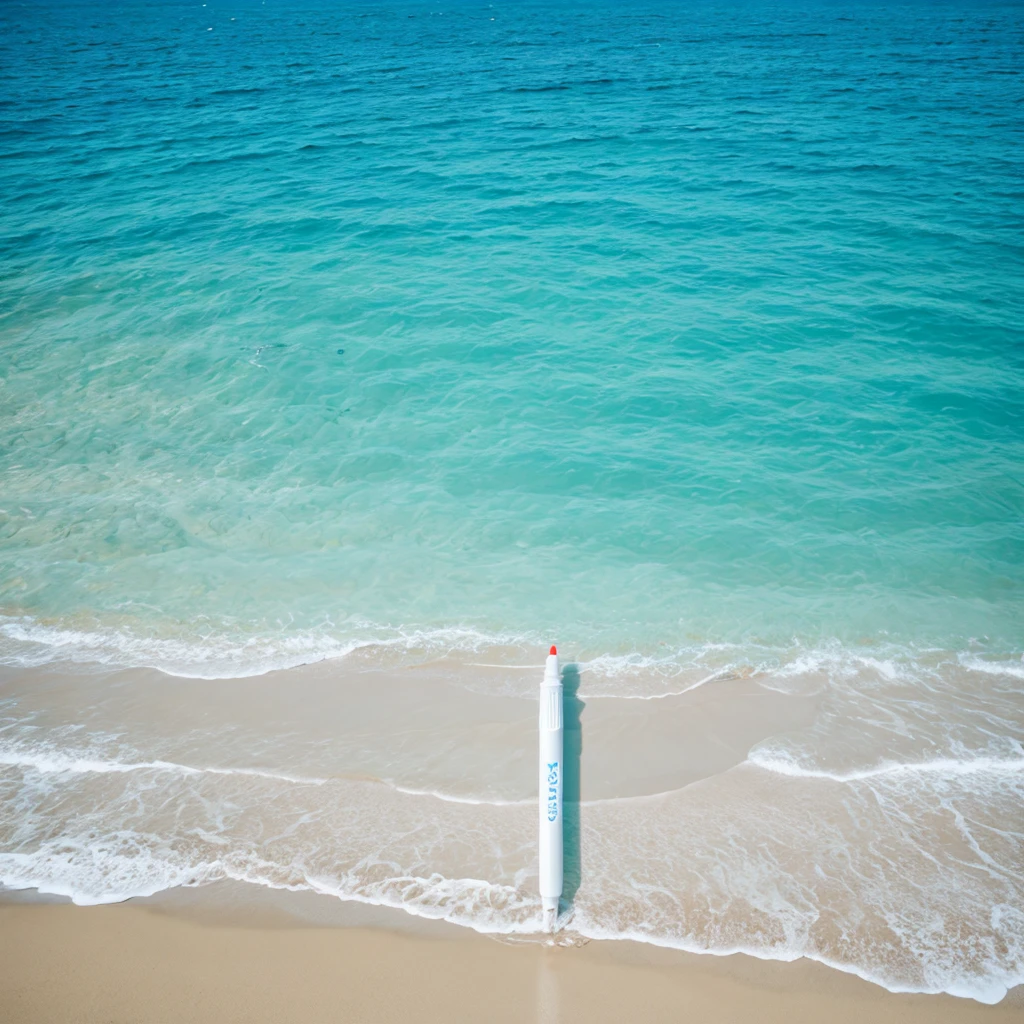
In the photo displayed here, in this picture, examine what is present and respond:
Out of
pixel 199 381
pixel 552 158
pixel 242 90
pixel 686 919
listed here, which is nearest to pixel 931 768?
pixel 686 919

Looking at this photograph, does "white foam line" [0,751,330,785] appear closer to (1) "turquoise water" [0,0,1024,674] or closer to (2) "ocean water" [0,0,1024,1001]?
(2) "ocean water" [0,0,1024,1001]

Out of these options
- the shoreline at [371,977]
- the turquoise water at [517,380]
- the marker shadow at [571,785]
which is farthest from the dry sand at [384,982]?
the turquoise water at [517,380]

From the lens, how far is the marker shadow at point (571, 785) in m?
5.20

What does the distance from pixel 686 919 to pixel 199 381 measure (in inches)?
408

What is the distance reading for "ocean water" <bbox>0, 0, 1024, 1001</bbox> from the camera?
5.45 m

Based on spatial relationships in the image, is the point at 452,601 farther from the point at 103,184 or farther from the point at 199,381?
the point at 103,184

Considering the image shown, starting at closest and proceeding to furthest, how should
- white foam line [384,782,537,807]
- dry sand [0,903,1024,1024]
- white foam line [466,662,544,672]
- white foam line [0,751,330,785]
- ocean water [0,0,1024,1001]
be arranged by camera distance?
dry sand [0,903,1024,1024]
ocean water [0,0,1024,1001]
white foam line [384,782,537,807]
white foam line [0,751,330,785]
white foam line [466,662,544,672]

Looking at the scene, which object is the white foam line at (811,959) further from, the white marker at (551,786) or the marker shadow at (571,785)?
the white marker at (551,786)

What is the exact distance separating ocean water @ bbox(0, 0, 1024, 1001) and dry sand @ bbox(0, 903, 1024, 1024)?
193mm

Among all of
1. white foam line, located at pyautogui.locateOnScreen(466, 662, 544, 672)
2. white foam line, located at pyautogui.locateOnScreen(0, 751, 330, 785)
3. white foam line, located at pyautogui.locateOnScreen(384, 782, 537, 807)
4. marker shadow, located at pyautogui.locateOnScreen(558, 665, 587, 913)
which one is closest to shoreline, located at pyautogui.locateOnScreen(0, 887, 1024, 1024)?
marker shadow, located at pyautogui.locateOnScreen(558, 665, 587, 913)

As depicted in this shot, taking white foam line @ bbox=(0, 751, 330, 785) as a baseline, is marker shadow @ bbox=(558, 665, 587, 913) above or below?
below

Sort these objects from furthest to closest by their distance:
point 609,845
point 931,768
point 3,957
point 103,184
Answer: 1. point 103,184
2. point 931,768
3. point 609,845
4. point 3,957

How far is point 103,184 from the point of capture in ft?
68.7

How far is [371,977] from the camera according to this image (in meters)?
4.64
